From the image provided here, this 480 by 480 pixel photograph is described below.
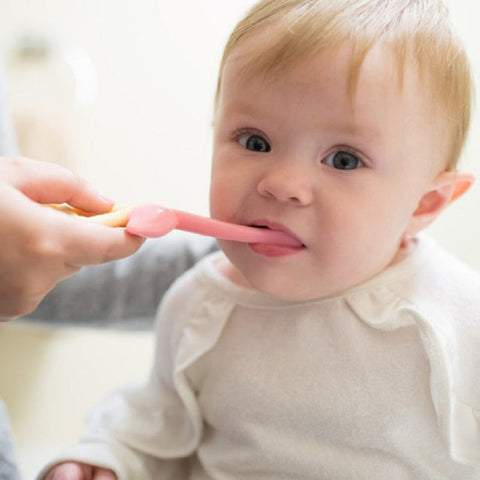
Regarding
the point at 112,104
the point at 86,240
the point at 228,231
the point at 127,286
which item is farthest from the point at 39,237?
the point at 112,104

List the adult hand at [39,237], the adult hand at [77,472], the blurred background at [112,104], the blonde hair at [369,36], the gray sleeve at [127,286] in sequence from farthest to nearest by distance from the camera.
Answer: the blurred background at [112,104], the gray sleeve at [127,286], the adult hand at [77,472], the blonde hair at [369,36], the adult hand at [39,237]

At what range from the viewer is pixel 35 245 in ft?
1.70

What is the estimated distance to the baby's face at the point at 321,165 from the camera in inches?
25.0

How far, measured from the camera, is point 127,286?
1.06m

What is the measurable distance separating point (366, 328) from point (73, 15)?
1.63 metres

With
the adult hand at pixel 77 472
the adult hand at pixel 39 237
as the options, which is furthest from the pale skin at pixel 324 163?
the adult hand at pixel 77 472

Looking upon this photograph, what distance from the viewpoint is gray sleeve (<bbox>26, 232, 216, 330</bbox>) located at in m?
1.05

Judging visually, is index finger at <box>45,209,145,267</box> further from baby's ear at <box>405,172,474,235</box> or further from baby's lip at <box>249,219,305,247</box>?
baby's ear at <box>405,172,474,235</box>

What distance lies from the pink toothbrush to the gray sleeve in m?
0.39

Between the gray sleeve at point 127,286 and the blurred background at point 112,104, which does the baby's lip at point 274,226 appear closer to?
the gray sleeve at point 127,286

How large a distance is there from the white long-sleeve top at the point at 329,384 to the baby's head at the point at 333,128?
0.18 ft

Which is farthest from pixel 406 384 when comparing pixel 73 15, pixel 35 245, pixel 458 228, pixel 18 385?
pixel 73 15

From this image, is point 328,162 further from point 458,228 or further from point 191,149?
point 191,149

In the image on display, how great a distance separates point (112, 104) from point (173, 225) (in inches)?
59.2
